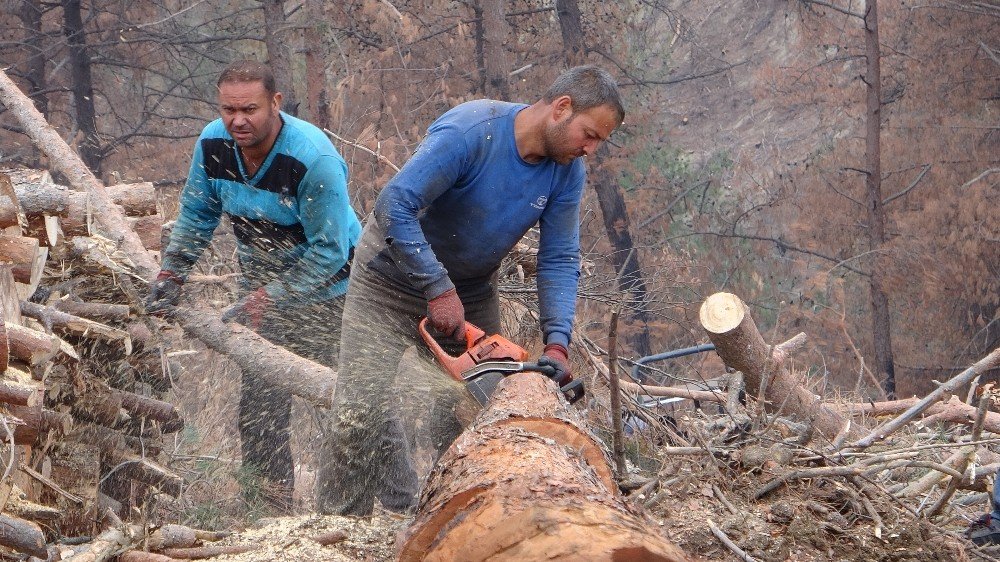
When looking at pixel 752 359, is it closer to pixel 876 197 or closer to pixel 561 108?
pixel 561 108

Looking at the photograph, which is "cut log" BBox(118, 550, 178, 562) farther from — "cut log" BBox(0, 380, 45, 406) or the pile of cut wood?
"cut log" BBox(0, 380, 45, 406)

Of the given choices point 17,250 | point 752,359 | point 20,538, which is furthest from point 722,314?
point 20,538

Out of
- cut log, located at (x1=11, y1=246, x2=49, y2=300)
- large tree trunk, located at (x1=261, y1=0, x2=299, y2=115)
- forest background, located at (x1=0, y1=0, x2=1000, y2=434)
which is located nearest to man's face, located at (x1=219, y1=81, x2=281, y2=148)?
cut log, located at (x1=11, y1=246, x2=49, y2=300)

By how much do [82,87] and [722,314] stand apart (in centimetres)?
1063

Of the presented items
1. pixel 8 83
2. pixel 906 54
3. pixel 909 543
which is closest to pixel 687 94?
pixel 906 54

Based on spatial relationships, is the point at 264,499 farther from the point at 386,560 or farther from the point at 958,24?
the point at 958,24

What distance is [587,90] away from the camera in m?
3.48

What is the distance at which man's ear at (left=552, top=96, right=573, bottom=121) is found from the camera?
3492 mm

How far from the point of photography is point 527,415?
2.91 meters

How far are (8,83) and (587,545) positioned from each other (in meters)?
5.35

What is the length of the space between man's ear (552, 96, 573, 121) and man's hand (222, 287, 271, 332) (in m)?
1.79

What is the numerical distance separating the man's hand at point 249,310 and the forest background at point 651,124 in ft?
21.9

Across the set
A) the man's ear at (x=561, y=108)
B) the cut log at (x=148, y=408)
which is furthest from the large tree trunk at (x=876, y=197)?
the cut log at (x=148, y=408)

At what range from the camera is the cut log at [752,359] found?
4.87 metres
